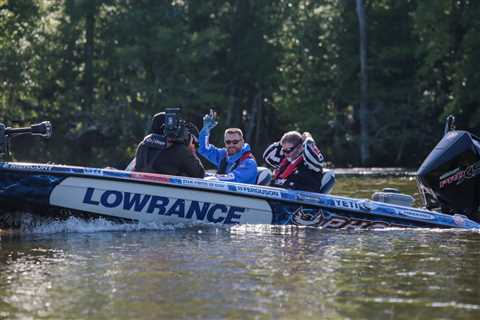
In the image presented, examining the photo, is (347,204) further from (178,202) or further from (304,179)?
(178,202)

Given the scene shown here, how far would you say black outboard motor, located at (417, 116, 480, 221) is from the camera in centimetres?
1333

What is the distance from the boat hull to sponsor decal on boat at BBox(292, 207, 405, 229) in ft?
0.04

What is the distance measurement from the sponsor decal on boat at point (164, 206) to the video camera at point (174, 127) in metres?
0.78

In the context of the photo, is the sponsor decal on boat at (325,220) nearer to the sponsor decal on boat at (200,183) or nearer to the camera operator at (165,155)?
the sponsor decal on boat at (200,183)

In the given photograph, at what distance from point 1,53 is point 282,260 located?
2880cm

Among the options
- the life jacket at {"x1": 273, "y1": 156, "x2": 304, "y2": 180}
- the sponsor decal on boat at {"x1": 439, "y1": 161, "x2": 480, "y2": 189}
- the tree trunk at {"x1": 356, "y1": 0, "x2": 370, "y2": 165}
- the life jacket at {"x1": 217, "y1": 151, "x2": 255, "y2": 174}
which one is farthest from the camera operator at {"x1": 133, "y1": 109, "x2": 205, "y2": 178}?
the tree trunk at {"x1": 356, "y1": 0, "x2": 370, "y2": 165}

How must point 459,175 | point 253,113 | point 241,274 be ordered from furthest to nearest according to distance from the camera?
1. point 253,113
2. point 459,175
3. point 241,274

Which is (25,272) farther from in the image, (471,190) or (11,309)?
(471,190)

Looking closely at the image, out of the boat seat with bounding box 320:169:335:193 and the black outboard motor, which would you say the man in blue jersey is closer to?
the boat seat with bounding box 320:169:335:193

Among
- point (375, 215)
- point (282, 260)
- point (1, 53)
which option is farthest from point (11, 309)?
point (1, 53)

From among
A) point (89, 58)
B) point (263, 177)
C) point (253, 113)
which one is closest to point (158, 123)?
point (263, 177)

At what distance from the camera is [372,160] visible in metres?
39.7

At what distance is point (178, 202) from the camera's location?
42.0 ft

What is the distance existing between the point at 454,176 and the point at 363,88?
2782 centimetres
